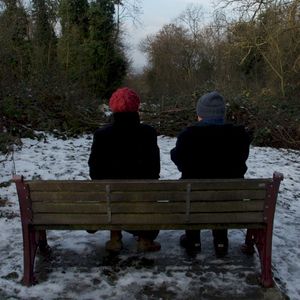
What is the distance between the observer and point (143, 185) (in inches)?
152

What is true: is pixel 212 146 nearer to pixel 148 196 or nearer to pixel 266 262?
pixel 148 196

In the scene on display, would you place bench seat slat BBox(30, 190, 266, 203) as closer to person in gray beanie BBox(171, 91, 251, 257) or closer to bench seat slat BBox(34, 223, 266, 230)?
bench seat slat BBox(34, 223, 266, 230)

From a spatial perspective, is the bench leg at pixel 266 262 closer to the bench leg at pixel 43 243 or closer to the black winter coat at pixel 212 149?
the black winter coat at pixel 212 149

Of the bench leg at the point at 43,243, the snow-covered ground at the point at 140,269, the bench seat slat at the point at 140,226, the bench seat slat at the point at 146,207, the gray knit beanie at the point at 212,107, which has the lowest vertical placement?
the snow-covered ground at the point at 140,269

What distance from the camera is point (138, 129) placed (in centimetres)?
445

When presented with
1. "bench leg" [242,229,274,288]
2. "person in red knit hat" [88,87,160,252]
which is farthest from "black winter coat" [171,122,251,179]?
"bench leg" [242,229,274,288]

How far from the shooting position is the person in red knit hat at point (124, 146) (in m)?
4.41

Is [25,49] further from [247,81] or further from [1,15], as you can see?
[247,81]

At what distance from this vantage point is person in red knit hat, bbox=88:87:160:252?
4.41 metres

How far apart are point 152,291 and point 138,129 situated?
1426 millimetres

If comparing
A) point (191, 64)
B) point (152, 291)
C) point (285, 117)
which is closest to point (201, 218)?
point (152, 291)

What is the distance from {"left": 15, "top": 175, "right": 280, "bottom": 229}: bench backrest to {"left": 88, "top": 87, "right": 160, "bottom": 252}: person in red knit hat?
2.03ft

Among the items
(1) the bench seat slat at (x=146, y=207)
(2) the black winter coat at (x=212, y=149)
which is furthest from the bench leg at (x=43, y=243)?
(2) the black winter coat at (x=212, y=149)

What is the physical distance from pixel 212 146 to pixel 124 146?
79 cm
